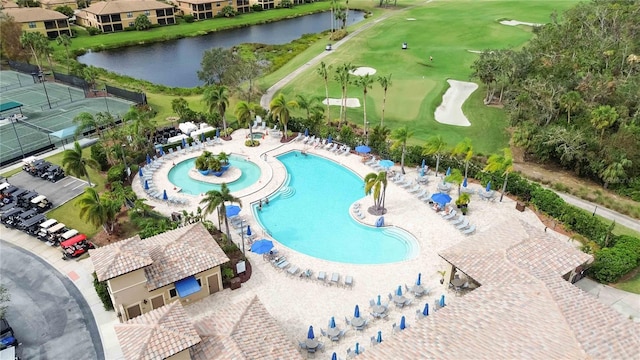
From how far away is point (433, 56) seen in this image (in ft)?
266

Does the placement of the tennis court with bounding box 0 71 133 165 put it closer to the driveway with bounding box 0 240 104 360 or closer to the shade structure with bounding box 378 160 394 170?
the driveway with bounding box 0 240 104 360

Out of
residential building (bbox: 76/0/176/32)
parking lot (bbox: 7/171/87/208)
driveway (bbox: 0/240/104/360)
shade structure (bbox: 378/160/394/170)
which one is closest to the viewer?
driveway (bbox: 0/240/104/360)

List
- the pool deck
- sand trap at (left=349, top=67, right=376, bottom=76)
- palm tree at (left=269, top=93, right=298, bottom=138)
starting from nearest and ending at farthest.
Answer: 1. the pool deck
2. palm tree at (left=269, top=93, right=298, bottom=138)
3. sand trap at (left=349, top=67, right=376, bottom=76)

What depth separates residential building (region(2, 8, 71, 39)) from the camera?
313 feet

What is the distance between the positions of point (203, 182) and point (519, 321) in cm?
3017

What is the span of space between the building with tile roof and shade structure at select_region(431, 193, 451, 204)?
9.71 meters

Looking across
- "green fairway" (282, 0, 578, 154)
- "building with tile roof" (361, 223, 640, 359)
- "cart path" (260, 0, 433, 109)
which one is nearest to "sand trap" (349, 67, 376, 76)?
"green fairway" (282, 0, 578, 154)

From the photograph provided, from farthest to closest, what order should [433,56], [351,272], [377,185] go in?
1. [433,56]
2. [377,185]
3. [351,272]

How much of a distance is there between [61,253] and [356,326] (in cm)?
2224

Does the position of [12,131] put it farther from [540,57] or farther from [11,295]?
[540,57]

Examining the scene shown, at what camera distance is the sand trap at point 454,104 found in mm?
56125

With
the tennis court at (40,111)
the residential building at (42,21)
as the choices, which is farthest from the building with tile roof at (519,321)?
the residential building at (42,21)

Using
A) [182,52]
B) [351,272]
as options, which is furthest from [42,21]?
[351,272]

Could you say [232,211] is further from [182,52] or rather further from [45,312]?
[182,52]
